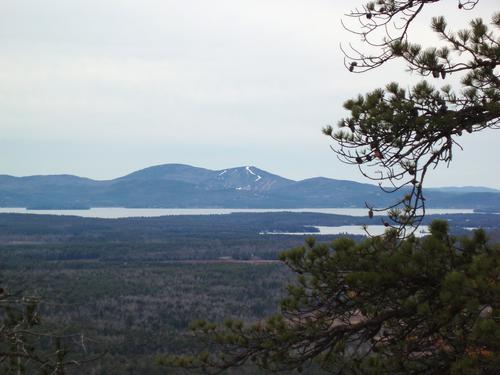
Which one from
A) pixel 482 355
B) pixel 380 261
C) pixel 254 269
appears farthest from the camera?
pixel 254 269

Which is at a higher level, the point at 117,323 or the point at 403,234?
the point at 403,234

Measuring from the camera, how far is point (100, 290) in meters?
59.0

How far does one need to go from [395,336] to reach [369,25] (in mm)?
3097

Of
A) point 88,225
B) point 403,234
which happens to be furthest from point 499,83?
point 88,225

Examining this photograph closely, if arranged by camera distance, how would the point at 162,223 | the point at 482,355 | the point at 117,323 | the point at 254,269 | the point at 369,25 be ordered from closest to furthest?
the point at 482,355, the point at 369,25, the point at 117,323, the point at 254,269, the point at 162,223

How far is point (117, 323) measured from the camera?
45156 mm

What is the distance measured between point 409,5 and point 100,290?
180 feet

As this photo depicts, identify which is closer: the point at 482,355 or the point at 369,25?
the point at 482,355

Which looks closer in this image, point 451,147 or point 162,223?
point 451,147

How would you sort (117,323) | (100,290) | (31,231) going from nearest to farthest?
1. (117,323)
2. (100,290)
3. (31,231)

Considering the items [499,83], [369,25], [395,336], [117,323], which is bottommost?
[117,323]

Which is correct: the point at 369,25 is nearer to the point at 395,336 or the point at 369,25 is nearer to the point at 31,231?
the point at 395,336

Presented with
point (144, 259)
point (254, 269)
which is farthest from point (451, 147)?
point (144, 259)

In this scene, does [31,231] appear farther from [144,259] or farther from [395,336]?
[395,336]
